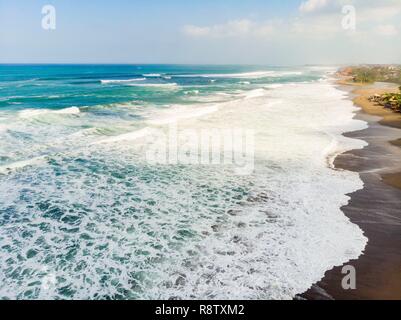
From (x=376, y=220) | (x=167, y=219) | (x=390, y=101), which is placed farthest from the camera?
(x=390, y=101)

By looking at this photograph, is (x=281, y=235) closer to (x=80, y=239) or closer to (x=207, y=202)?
(x=207, y=202)

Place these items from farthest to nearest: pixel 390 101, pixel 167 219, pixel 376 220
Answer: pixel 390 101 < pixel 167 219 < pixel 376 220

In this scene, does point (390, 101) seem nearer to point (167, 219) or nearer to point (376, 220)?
point (376, 220)

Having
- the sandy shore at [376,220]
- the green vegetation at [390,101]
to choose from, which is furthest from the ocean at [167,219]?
the green vegetation at [390,101]

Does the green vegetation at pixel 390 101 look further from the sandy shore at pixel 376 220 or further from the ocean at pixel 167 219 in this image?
the ocean at pixel 167 219

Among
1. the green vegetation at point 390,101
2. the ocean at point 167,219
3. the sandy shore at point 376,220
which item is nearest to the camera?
the sandy shore at point 376,220

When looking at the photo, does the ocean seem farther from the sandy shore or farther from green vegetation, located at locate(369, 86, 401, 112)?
green vegetation, located at locate(369, 86, 401, 112)

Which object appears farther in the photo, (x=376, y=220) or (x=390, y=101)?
(x=390, y=101)

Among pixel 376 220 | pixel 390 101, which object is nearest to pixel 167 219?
pixel 376 220

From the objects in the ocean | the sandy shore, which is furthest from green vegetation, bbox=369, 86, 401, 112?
the ocean
